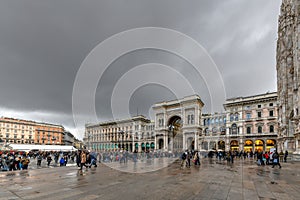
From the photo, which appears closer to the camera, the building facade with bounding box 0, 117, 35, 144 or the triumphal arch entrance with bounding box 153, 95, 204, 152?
the triumphal arch entrance with bounding box 153, 95, 204, 152

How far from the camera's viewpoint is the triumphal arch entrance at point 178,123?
65375mm

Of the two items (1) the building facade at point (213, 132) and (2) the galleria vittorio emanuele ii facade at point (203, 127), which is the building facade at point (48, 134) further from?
(1) the building facade at point (213, 132)

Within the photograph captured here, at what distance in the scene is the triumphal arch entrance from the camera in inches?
2574

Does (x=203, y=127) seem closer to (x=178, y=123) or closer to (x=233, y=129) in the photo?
(x=233, y=129)

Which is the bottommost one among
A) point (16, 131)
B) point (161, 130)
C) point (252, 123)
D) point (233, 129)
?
point (16, 131)

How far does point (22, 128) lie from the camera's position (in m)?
92.1

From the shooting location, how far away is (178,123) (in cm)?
8125

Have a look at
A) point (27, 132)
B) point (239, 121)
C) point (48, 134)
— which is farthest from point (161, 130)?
point (48, 134)

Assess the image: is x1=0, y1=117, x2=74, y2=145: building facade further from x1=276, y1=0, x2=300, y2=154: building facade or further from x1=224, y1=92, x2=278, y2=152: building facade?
x1=276, y1=0, x2=300, y2=154: building facade

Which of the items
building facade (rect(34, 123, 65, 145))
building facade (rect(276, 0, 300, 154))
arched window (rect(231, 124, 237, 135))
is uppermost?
building facade (rect(276, 0, 300, 154))

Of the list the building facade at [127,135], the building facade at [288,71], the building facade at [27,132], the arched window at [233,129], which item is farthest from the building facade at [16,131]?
the building facade at [288,71]

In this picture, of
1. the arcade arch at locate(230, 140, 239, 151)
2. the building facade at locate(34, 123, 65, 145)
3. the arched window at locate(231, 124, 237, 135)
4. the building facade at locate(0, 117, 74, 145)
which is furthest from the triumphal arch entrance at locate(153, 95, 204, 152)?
the building facade at locate(34, 123, 65, 145)

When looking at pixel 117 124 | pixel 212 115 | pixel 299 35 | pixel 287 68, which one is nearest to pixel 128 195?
pixel 299 35

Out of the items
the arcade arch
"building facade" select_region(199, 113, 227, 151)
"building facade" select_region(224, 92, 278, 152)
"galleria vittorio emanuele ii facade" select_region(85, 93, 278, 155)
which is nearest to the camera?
"building facade" select_region(224, 92, 278, 152)
